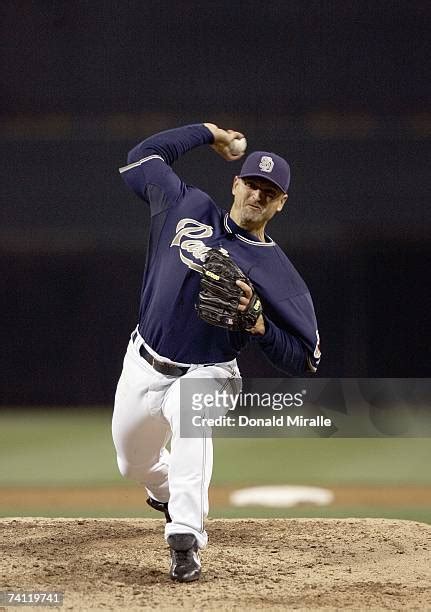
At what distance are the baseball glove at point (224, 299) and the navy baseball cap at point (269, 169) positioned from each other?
42cm

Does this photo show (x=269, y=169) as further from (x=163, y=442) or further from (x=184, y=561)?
(x=184, y=561)

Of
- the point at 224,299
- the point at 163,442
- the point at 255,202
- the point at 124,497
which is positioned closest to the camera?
the point at 224,299

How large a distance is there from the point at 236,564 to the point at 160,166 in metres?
1.63

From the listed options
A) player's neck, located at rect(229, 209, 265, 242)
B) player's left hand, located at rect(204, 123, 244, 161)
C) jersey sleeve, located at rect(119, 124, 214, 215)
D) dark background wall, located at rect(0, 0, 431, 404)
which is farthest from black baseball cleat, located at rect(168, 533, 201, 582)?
dark background wall, located at rect(0, 0, 431, 404)

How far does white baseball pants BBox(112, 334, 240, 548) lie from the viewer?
9.75ft

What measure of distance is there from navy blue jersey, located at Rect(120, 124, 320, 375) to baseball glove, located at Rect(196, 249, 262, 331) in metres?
0.12

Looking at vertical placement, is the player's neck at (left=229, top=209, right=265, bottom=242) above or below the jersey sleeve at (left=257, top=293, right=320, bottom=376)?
above

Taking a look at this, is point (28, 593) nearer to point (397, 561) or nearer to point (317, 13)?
point (397, 561)

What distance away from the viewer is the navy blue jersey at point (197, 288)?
3211 mm

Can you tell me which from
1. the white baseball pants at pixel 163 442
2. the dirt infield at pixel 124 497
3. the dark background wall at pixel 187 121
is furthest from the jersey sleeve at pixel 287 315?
the dark background wall at pixel 187 121

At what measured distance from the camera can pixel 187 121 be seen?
8484mm

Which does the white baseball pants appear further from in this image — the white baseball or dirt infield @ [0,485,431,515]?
dirt infield @ [0,485,431,515]

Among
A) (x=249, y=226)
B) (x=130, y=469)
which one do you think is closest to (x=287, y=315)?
(x=249, y=226)

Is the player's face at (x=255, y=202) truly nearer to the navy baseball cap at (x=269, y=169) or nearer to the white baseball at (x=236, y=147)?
the navy baseball cap at (x=269, y=169)
